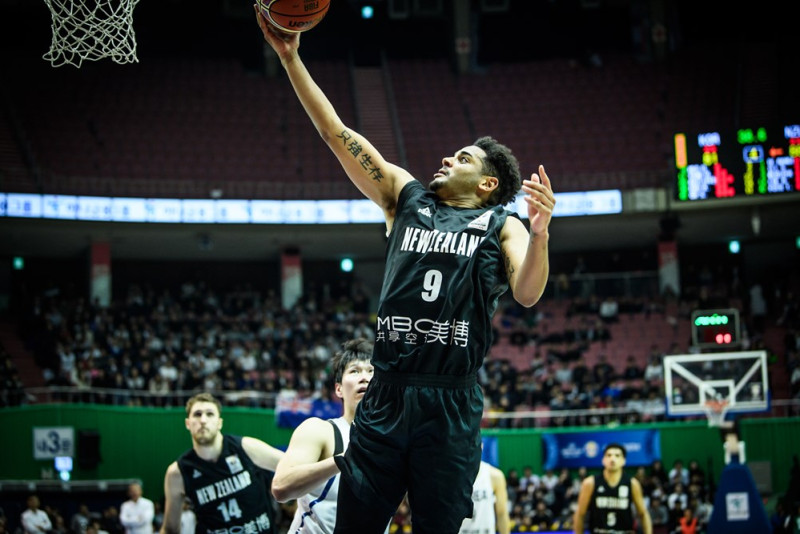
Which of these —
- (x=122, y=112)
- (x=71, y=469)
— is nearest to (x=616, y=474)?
(x=71, y=469)

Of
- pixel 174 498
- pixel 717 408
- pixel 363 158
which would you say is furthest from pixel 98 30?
pixel 717 408

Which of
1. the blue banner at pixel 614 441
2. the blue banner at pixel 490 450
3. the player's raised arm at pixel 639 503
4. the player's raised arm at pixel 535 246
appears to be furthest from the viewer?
the blue banner at pixel 614 441

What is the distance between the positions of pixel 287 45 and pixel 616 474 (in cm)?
780

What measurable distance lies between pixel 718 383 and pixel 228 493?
13.2 m

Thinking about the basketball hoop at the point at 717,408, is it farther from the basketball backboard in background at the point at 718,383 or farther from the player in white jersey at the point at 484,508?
A: the player in white jersey at the point at 484,508

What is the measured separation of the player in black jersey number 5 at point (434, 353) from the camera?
12.8ft

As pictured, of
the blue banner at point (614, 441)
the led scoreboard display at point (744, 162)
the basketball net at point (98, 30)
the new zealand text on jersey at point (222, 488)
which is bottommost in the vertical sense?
the blue banner at point (614, 441)

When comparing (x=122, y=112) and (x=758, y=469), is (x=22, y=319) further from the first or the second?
(x=758, y=469)

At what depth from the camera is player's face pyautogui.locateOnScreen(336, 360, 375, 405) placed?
18.0 feet

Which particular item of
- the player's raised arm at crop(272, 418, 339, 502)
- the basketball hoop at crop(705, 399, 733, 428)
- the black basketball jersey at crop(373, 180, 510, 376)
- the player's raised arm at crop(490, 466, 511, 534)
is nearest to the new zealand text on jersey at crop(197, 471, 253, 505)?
the player's raised arm at crop(272, 418, 339, 502)

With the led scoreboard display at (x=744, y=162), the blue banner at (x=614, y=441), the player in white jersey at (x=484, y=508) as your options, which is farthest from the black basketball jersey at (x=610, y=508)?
the led scoreboard display at (x=744, y=162)

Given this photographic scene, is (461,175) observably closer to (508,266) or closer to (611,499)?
(508,266)

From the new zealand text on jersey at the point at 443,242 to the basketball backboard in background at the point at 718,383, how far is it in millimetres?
15376

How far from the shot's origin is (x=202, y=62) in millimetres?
34312
